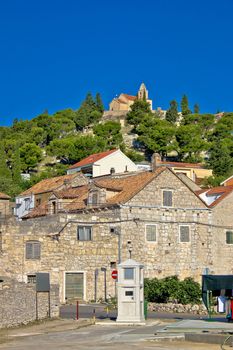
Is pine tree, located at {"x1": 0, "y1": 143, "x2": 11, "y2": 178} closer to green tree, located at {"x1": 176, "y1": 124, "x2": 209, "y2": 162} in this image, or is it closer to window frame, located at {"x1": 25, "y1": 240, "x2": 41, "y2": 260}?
green tree, located at {"x1": 176, "y1": 124, "x2": 209, "y2": 162}

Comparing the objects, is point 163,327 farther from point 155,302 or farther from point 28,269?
point 28,269

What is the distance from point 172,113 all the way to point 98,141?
153 ft

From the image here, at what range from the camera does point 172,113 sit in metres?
174

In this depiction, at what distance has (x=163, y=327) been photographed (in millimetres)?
31422

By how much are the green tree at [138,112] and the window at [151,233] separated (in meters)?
111

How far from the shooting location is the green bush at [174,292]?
149 ft

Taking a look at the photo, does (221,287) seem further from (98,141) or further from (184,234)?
(98,141)

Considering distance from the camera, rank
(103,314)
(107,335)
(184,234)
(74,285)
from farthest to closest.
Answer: (184,234)
(74,285)
(103,314)
(107,335)

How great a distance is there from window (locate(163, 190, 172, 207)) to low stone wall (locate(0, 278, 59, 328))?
20095mm

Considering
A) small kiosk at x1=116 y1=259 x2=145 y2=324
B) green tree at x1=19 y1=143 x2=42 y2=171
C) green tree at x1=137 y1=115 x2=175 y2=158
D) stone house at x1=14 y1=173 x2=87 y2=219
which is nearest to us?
A: small kiosk at x1=116 y1=259 x2=145 y2=324

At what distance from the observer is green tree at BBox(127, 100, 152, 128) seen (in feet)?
549

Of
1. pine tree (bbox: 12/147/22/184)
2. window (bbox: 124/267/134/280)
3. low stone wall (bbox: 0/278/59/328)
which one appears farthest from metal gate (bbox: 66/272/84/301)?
pine tree (bbox: 12/147/22/184)

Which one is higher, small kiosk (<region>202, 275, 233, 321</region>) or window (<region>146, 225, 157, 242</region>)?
window (<region>146, 225, 157, 242</region>)

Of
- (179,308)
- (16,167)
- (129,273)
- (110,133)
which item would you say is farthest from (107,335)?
(110,133)
